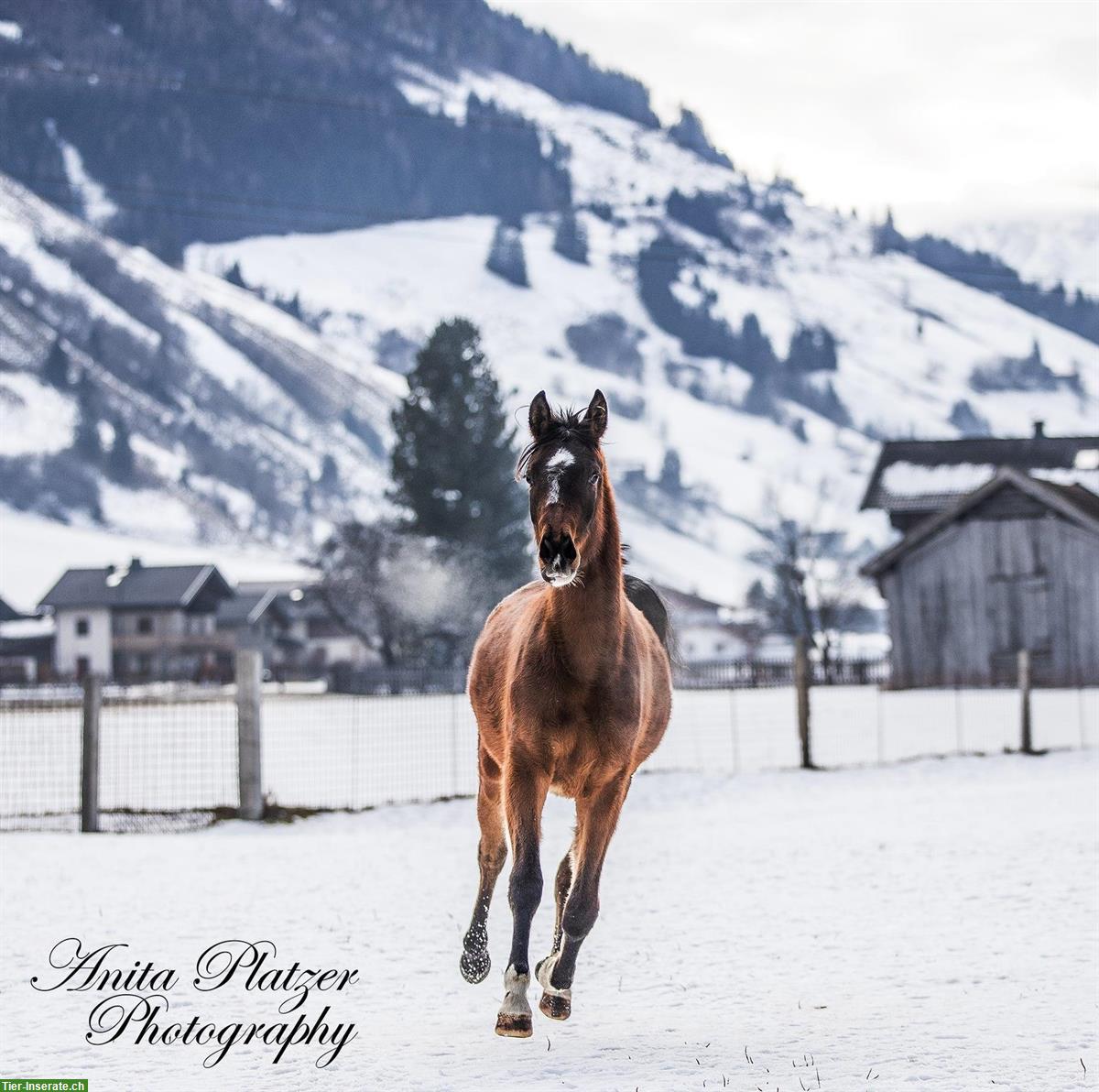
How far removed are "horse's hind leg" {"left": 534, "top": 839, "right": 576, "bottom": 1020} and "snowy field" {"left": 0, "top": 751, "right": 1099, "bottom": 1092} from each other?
25cm

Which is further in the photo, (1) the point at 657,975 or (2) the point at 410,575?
(2) the point at 410,575

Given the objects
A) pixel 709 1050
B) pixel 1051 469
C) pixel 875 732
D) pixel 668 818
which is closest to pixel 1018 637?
pixel 1051 469

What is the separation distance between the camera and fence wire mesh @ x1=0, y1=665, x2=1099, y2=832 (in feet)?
60.7

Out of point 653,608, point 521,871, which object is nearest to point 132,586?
point 653,608

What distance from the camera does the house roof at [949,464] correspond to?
51562 millimetres

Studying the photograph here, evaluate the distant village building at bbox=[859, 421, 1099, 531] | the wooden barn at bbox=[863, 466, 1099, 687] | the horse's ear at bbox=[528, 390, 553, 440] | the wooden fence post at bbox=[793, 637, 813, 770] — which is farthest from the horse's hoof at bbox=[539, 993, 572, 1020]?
the distant village building at bbox=[859, 421, 1099, 531]

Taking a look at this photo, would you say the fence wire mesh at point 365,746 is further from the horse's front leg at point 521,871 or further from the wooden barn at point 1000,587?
the horse's front leg at point 521,871

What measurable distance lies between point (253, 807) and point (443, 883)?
471 centimetres

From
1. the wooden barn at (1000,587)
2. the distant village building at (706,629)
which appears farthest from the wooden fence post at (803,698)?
the distant village building at (706,629)

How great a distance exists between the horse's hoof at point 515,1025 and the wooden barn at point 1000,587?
127ft

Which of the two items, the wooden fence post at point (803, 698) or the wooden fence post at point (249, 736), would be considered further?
the wooden fence post at point (803, 698)

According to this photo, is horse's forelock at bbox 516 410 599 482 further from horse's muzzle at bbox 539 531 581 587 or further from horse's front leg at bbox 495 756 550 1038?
horse's front leg at bbox 495 756 550 1038

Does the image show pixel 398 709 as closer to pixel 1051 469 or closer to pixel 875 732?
pixel 875 732

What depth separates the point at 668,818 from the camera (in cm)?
1683
